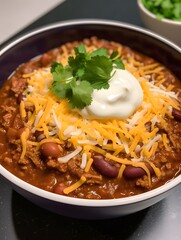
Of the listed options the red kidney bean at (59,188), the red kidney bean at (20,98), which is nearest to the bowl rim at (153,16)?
the red kidney bean at (20,98)

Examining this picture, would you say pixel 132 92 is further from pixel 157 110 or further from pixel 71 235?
pixel 71 235

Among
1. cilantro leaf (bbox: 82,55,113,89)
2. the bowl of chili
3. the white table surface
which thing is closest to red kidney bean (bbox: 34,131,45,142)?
cilantro leaf (bbox: 82,55,113,89)

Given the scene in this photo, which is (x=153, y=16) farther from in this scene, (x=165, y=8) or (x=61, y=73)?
(x=61, y=73)

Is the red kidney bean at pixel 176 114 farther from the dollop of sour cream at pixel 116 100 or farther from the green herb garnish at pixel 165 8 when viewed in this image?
the green herb garnish at pixel 165 8

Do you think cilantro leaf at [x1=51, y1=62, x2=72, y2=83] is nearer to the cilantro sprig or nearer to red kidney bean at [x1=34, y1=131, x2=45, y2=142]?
the cilantro sprig

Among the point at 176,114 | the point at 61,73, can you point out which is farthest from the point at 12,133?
the point at 176,114

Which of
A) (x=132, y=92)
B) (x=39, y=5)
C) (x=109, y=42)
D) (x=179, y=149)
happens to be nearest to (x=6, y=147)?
(x=132, y=92)
